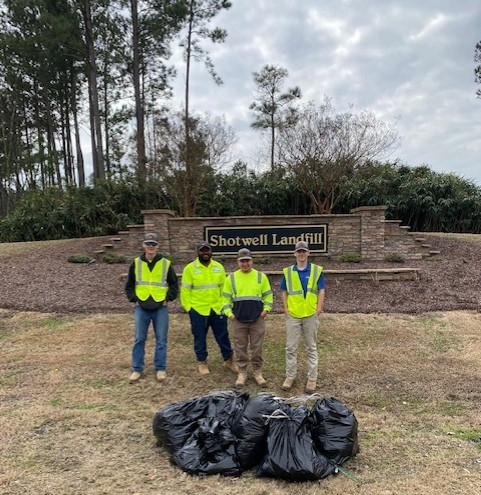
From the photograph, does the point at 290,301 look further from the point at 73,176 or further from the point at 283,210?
the point at 73,176

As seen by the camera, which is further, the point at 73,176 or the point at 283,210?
the point at 73,176

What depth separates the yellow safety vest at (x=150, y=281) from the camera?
189 inches

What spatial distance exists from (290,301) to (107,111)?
26.1m

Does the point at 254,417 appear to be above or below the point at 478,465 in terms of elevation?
above

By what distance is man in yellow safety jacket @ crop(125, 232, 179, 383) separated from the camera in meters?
4.81

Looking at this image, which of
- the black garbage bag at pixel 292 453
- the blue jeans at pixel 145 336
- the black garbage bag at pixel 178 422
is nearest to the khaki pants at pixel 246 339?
the blue jeans at pixel 145 336

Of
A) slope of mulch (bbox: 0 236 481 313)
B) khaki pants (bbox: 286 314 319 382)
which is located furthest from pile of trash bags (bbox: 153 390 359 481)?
slope of mulch (bbox: 0 236 481 313)

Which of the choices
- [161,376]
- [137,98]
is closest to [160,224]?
[161,376]

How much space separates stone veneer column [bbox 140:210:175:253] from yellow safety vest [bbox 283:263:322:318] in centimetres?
666

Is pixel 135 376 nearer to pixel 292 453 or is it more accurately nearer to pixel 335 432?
pixel 292 453

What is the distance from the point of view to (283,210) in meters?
16.3

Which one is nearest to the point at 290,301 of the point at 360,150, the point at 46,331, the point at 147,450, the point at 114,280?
the point at 147,450

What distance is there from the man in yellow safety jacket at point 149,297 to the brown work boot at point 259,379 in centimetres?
106

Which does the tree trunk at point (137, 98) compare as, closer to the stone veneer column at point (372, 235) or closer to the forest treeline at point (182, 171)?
the forest treeline at point (182, 171)
